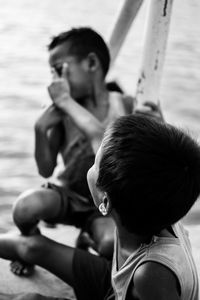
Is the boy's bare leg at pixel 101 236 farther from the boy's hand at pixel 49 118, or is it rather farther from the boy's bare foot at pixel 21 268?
the boy's hand at pixel 49 118

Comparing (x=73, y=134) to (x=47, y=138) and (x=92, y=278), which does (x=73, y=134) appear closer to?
(x=47, y=138)

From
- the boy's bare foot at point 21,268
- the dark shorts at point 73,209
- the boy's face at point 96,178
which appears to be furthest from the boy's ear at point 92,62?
the boy's face at point 96,178

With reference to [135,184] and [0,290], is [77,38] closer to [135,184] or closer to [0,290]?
[0,290]

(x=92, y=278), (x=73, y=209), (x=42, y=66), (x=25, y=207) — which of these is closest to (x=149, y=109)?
(x=73, y=209)

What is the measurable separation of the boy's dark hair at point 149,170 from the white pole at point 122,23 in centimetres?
88

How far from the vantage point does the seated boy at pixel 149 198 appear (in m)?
1.22

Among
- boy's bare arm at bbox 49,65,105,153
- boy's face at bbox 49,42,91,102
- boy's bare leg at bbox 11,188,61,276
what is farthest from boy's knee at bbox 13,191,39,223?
boy's face at bbox 49,42,91,102

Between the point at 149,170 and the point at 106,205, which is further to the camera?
the point at 106,205

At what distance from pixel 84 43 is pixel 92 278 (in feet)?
2.70

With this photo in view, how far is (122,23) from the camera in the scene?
2.12 m

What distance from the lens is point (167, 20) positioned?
1983 mm

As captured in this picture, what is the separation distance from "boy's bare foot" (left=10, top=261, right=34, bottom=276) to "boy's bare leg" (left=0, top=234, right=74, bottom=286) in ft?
0.06

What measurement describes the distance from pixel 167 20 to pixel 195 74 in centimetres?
263

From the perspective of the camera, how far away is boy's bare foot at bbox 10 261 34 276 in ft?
6.52
